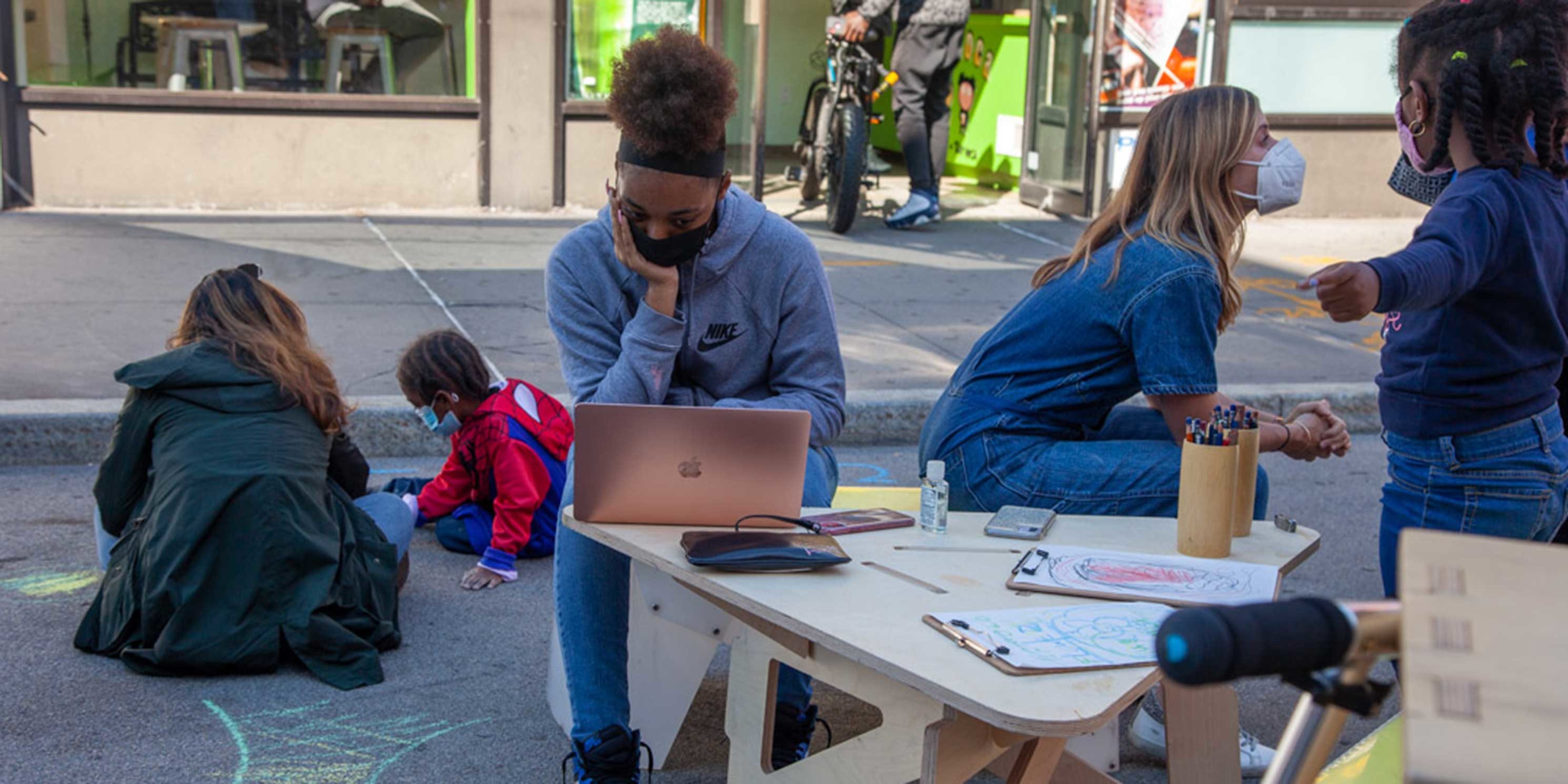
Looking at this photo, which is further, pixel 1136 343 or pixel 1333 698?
pixel 1136 343

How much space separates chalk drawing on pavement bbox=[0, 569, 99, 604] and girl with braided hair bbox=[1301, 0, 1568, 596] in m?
3.45

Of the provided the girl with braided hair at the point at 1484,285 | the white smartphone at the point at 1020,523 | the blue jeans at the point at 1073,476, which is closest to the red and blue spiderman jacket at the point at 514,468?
the blue jeans at the point at 1073,476

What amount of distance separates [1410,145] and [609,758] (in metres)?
2.08

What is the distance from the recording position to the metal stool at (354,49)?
10.2 m

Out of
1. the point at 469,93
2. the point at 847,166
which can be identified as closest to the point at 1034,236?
the point at 847,166

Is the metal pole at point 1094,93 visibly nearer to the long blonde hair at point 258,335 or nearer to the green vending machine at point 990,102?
the green vending machine at point 990,102

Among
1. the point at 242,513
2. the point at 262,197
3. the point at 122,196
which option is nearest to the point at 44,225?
the point at 122,196

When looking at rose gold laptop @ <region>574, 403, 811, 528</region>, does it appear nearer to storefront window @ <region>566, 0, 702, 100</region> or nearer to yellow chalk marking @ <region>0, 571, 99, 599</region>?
yellow chalk marking @ <region>0, 571, 99, 599</region>

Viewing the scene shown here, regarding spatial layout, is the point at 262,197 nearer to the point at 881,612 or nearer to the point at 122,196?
the point at 122,196

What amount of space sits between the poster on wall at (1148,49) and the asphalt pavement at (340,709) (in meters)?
7.19

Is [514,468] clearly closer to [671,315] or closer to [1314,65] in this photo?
[671,315]

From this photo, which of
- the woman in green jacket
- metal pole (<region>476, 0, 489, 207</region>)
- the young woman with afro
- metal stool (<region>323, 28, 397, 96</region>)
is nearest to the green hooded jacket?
the woman in green jacket

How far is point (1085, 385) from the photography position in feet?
11.2

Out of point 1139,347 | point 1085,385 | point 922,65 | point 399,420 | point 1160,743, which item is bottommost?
point 1160,743
